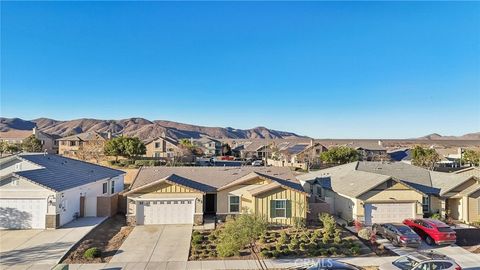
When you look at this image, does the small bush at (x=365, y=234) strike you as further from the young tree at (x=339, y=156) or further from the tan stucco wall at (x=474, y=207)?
the young tree at (x=339, y=156)

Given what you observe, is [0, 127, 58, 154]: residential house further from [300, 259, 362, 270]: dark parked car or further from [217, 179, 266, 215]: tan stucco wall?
[300, 259, 362, 270]: dark parked car

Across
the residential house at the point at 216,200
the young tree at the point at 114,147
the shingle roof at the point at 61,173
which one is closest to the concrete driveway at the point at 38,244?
the shingle roof at the point at 61,173

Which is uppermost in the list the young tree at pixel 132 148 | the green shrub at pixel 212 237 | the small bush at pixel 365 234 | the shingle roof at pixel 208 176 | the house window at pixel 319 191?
the young tree at pixel 132 148

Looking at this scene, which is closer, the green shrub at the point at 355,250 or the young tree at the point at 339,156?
the green shrub at the point at 355,250

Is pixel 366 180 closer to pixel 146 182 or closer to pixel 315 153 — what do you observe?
pixel 146 182

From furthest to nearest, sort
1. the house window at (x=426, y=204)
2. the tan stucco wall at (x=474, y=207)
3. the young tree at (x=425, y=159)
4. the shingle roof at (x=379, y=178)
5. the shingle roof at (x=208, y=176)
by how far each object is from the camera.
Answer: the young tree at (x=425, y=159)
the house window at (x=426, y=204)
the shingle roof at (x=379, y=178)
the tan stucco wall at (x=474, y=207)
the shingle roof at (x=208, y=176)

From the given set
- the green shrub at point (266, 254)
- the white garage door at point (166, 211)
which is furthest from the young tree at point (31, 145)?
the green shrub at point (266, 254)

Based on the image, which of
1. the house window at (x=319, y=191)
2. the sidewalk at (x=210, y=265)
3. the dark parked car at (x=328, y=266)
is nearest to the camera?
the dark parked car at (x=328, y=266)

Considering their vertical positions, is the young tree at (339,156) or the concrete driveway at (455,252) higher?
the young tree at (339,156)
